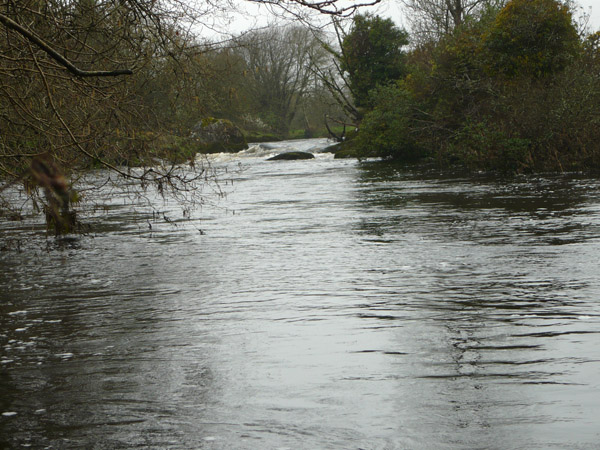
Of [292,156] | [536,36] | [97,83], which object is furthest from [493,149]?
[292,156]

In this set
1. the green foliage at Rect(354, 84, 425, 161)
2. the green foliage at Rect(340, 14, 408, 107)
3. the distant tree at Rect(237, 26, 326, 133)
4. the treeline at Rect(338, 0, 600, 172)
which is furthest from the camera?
the distant tree at Rect(237, 26, 326, 133)

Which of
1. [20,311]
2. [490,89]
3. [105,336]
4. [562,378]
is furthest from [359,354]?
[490,89]

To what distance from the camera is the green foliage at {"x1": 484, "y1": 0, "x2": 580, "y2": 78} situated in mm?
27734

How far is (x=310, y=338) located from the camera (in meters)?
6.85

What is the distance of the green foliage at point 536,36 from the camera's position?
2773 centimetres

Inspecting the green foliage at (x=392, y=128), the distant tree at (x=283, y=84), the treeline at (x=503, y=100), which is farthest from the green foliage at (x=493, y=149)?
the distant tree at (x=283, y=84)

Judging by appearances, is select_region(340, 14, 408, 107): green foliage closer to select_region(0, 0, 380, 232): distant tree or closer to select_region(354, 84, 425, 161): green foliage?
select_region(354, 84, 425, 161): green foliage

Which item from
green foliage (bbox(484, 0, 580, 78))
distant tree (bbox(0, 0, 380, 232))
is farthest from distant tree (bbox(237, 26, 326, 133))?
distant tree (bbox(0, 0, 380, 232))

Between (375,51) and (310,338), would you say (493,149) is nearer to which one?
(310,338)

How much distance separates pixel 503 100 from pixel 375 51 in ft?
64.6

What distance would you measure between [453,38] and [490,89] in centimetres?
498

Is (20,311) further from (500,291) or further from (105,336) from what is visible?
(500,291)

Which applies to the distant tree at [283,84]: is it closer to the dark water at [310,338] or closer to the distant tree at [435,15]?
the distant tree at [435,15]

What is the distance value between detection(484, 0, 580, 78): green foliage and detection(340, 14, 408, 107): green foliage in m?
16.2
